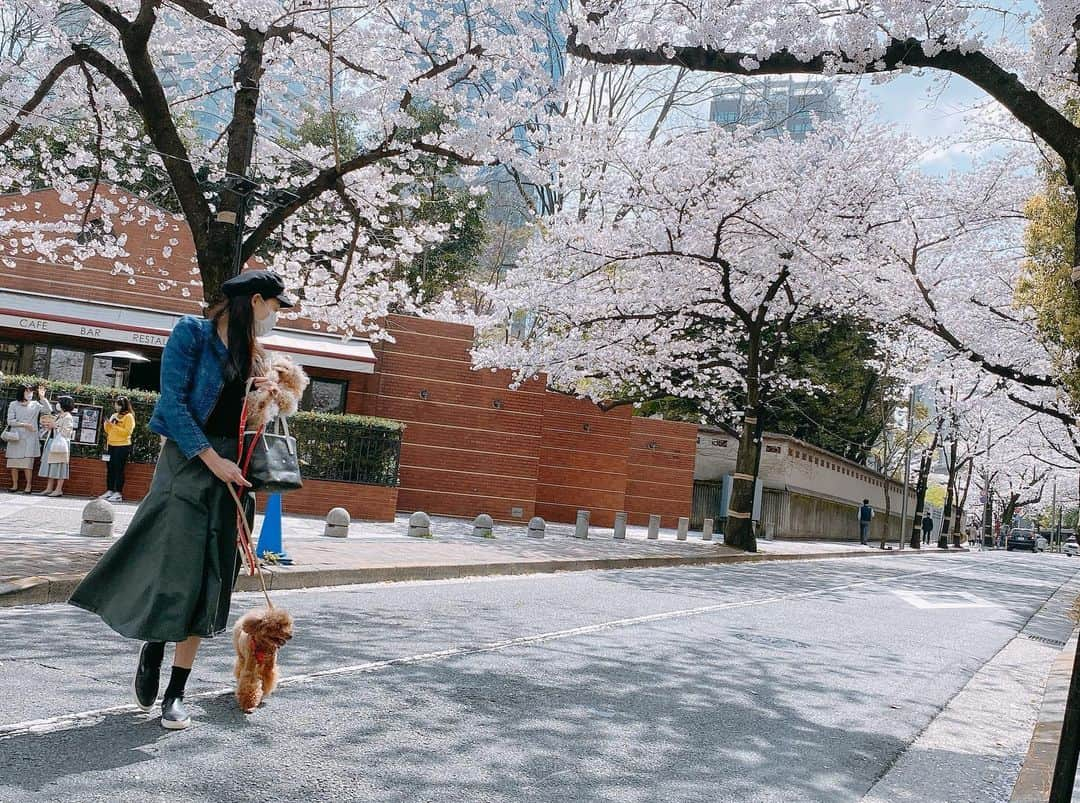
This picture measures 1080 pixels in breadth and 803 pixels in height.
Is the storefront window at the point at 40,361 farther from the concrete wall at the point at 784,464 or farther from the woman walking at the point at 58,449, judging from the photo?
the concrete wall at the point at 784,464

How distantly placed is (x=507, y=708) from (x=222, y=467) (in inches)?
79.1

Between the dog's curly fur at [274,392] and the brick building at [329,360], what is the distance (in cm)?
1298

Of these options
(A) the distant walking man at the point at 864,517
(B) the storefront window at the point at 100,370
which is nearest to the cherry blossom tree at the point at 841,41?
(B) the storefront window at the point at 100,370

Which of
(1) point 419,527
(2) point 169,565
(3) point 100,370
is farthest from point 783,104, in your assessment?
(2) point 169,565

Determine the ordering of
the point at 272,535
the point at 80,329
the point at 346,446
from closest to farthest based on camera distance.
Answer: the point at 272,535
the point at 346,446
the point at 80,329

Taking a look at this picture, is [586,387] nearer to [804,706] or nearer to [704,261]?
[704,261]

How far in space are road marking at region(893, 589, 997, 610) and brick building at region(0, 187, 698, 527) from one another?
29.7ft

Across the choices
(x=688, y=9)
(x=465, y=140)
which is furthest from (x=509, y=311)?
(x=688, y=9)

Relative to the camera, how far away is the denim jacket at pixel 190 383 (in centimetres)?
387

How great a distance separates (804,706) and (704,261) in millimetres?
15456

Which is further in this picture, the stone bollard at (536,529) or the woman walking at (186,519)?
the stone bollard at (536,529)

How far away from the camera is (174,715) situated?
154 inches

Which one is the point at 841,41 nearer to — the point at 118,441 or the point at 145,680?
the point at 145,680

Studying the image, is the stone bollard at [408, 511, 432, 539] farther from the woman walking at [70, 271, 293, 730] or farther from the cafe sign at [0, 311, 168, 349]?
the woman walking at [70, 271, 293, 730]
